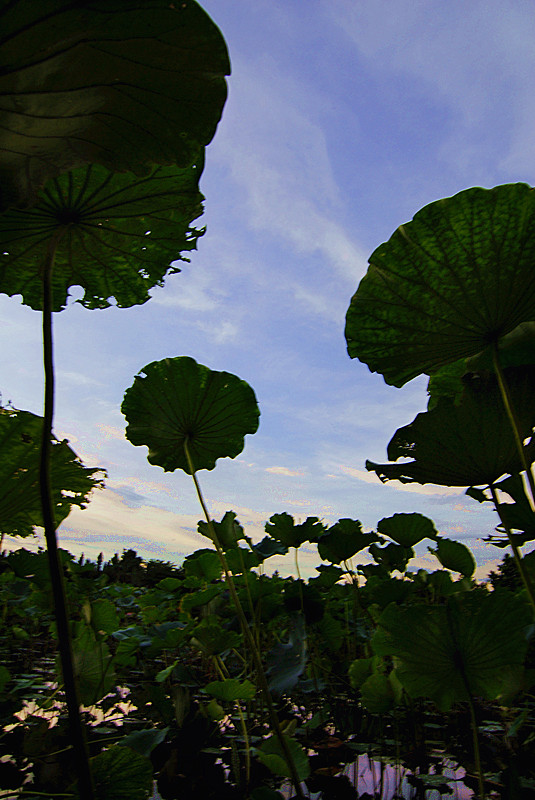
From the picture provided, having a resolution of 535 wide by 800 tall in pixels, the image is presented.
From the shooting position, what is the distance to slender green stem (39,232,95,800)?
1.53 feet

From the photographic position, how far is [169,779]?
3.07 ft

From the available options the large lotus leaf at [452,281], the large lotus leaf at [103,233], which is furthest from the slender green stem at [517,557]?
the large lotus leaf at [103,233]

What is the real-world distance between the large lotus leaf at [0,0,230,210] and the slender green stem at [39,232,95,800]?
0.20 meters

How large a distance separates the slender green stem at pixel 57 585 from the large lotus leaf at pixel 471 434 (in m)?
0.67

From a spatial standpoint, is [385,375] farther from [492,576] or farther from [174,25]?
[492,576]

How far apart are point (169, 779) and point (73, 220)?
1.12 meters

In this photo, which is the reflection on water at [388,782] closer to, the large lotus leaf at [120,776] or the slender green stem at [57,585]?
the large lotus leaf at [120,776]

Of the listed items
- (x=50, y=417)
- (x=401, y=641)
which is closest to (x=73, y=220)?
(x=50, y=417)

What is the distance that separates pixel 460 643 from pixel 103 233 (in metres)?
1.00

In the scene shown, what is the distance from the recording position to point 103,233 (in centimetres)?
77

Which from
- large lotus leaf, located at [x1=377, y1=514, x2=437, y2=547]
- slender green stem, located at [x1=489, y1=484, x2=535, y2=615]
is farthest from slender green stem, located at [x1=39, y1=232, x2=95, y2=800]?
large lotus leaf, located at [x1=377, y1=514, x2=437, y2=547]

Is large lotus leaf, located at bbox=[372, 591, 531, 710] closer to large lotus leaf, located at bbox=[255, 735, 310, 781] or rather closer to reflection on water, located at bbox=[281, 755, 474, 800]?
reflection on water, located at bbox=[281, 755, 474, 800]

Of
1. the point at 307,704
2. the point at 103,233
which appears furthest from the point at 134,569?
the point at 103,233

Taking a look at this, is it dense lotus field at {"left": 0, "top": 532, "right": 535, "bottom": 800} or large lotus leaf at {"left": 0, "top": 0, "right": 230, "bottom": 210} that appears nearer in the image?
large lotus leaf at {"left": 0, "top": 0, "right": 230, "bottom": 210}
